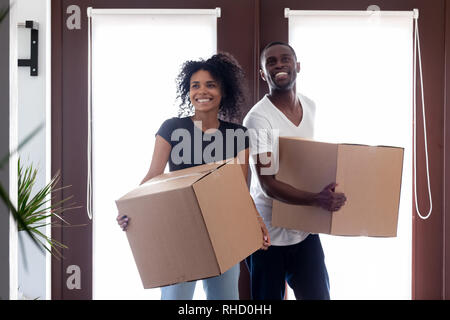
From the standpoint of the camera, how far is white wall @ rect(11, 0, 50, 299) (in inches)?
77.7

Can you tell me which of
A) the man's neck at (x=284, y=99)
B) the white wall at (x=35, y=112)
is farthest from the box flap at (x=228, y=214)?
the white wall at (x=35, y=112)

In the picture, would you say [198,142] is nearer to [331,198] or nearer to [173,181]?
[173,181]

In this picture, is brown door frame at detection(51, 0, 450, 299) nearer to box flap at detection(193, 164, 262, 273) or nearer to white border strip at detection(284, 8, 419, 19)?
white border strip at detection(284, 8, 419, 19)

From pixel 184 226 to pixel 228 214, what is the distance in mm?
150

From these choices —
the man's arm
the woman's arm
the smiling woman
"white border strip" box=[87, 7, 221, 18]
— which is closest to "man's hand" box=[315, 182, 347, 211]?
the man's arm

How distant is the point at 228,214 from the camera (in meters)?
1.29

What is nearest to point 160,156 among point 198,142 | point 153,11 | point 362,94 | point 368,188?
point 198,142

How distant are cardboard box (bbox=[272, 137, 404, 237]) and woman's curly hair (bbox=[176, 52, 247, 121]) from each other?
328mm

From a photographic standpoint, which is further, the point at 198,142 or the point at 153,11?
the point at 153,11

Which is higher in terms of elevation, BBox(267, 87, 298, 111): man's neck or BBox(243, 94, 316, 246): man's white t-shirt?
BBox(267, 87, 298, 111): man's neck

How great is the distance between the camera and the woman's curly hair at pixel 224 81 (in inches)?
64.8

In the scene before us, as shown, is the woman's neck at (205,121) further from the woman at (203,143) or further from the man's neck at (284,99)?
the man's neck at (284,99)

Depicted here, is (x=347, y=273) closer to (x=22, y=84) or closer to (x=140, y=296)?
(x=140, y=296)

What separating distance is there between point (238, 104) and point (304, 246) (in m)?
0.61
